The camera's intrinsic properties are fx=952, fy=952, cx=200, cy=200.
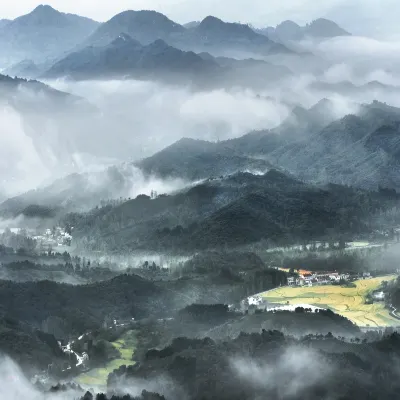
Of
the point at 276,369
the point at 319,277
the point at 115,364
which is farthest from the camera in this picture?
the point at 319,277

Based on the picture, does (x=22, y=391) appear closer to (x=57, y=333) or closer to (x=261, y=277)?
(x=57, y=333)

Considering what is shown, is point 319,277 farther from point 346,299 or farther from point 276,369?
point 276,369

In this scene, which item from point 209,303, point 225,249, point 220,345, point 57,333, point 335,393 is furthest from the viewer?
point 225,249

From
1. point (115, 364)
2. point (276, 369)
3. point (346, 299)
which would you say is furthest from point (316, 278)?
point (276, 369)

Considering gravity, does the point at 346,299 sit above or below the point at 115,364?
below

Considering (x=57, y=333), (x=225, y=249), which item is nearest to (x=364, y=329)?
(x=57, y=333)

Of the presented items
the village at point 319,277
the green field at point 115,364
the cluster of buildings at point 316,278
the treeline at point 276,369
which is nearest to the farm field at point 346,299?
the village at point 319,277
